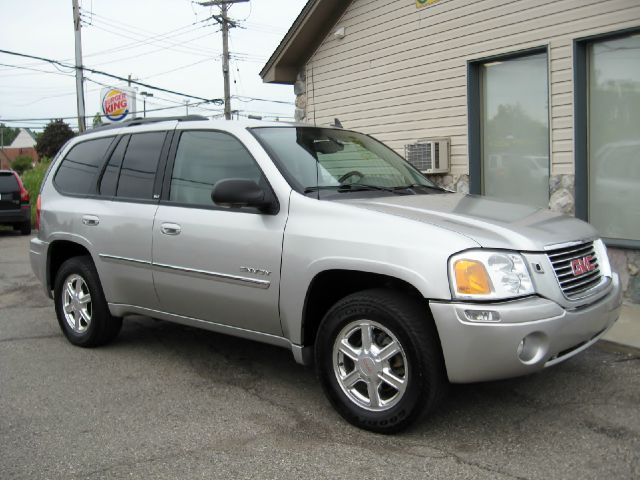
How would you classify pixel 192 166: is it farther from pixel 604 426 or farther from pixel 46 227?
pixel 604 426

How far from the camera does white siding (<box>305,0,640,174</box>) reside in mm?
7184

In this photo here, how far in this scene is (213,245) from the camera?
4.41 m

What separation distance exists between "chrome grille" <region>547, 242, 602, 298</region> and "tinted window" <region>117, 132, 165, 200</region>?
9.58 feet

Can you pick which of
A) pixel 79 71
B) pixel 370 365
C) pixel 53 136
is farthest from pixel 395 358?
pixel 53 136

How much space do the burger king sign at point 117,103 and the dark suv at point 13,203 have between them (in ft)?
25.0

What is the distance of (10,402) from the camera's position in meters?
4.41

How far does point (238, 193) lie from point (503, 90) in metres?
5.10

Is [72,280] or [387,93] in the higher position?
[387,93]

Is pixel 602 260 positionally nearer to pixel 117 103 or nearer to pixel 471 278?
pixel 471 278

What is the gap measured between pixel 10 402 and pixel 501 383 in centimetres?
327

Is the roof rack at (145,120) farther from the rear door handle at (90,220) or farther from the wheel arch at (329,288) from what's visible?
the wheel arch at (329,288)

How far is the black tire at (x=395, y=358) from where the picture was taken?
3.50 m

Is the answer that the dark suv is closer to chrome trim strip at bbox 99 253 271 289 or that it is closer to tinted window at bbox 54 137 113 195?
tinted window at bbox 54 137 113 195

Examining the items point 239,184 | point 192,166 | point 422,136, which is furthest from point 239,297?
point 422,136
